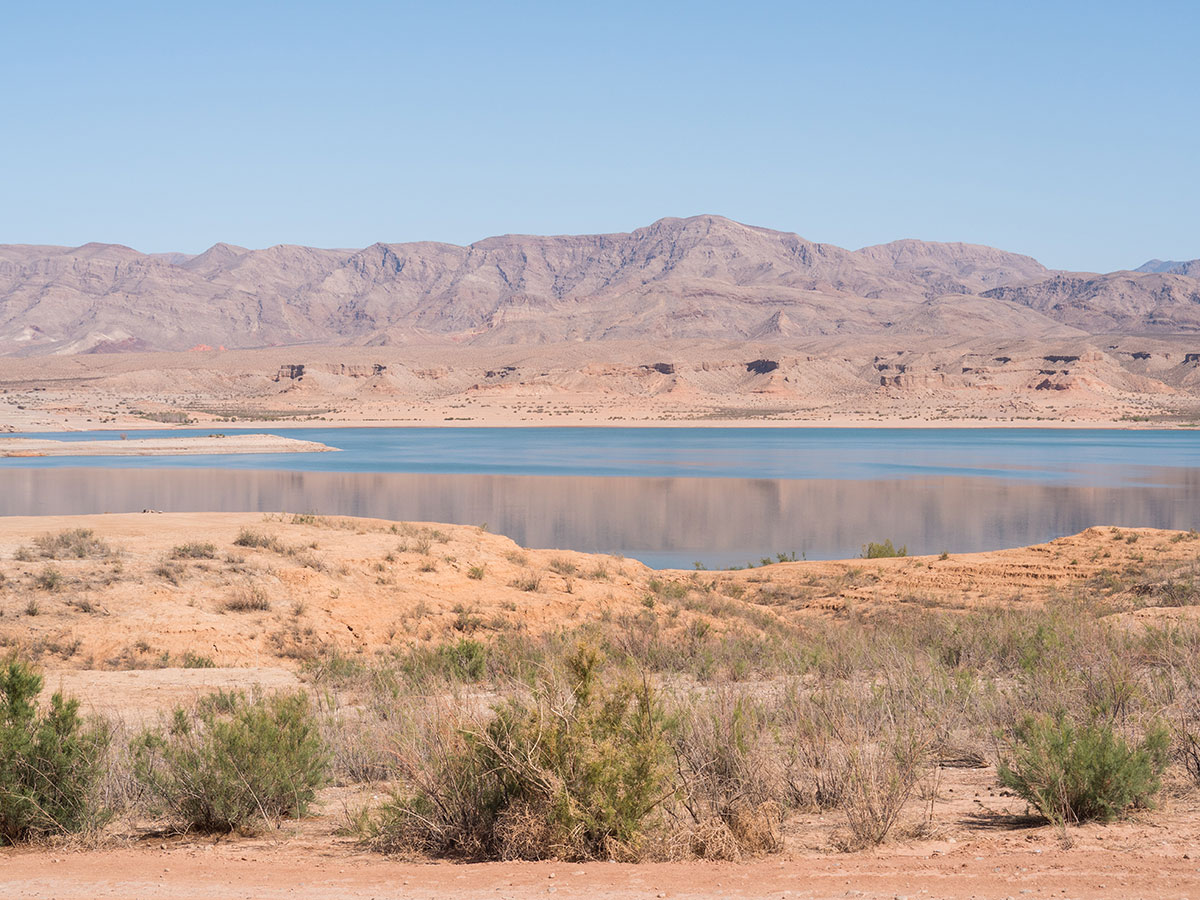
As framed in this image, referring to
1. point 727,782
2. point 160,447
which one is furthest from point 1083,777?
point 160,447

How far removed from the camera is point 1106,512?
30766 mm

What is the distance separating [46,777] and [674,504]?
28665 millimetres

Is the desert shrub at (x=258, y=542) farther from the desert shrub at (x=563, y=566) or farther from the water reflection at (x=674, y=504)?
the water reflection at (x=674, y=504)

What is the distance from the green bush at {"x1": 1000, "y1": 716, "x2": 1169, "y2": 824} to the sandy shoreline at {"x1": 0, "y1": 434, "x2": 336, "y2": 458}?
5199cm

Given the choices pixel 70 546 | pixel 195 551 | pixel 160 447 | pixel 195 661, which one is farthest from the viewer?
pixel 160 447

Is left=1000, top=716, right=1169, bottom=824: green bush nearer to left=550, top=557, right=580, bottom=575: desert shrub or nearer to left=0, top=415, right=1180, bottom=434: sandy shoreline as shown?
left=550, top=557, right=580, bottom=575: desert shrub

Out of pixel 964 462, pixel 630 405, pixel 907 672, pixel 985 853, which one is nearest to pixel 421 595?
pixel 907 672

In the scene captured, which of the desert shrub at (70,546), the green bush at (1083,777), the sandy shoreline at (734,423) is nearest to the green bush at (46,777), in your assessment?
the green bush at (1083,777)

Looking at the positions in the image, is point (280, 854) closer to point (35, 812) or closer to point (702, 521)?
point (35, 812)

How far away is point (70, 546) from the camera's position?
15.1m

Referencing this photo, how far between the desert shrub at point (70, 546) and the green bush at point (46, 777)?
9.77 metres

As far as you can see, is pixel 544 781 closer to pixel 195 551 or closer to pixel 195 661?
pixel 195 661

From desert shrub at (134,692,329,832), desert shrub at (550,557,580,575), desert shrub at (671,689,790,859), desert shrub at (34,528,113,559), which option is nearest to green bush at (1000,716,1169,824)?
desert shrub at (671,689,790,859)

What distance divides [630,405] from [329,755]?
100108 mm
